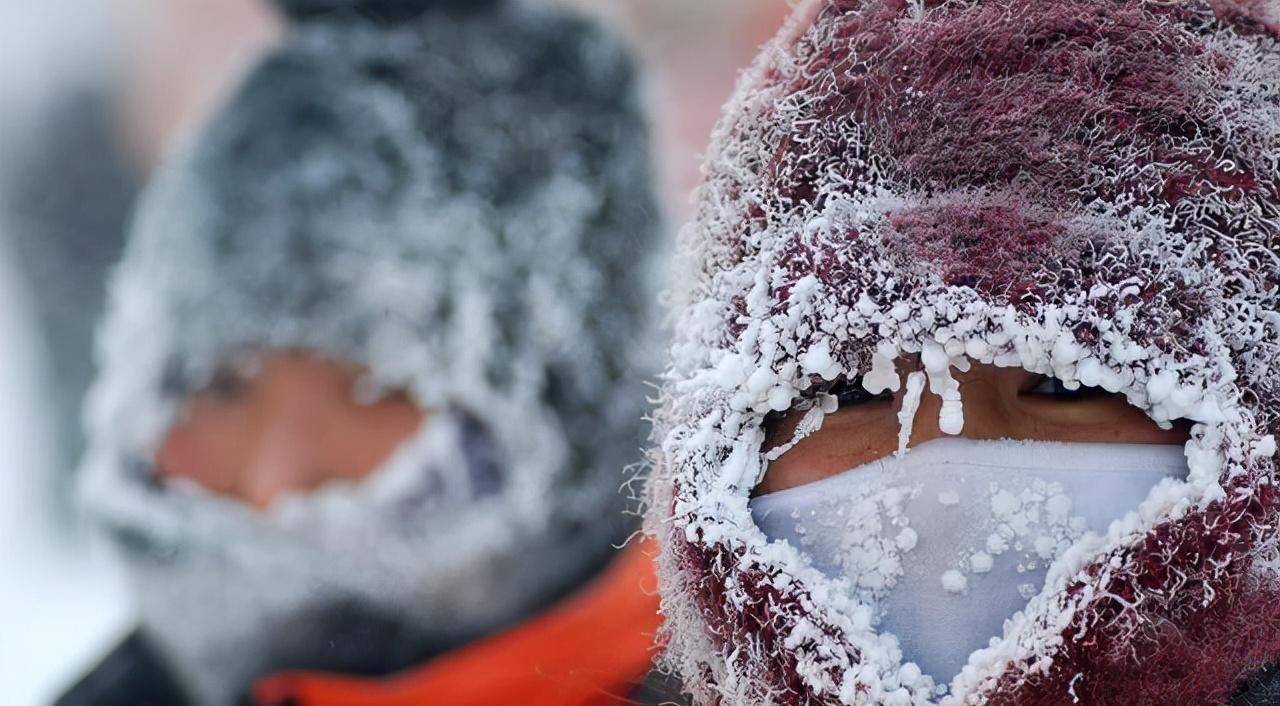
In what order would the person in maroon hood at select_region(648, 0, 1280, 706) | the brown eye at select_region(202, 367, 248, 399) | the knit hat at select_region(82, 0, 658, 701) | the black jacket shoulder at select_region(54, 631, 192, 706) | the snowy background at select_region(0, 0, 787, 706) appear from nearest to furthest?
1. the person in maroon hood at select_region(648, 0, 1280, 706)
2. the snowy background at select_region(0, 0, 787, 706)
3. the knit hat at select_region(82, 0, 658, 701)
4. the brown eye at select_region(202, 367, 248, 399)
5. the black jacket shoulder at select_region(54, 631, 192, 706)

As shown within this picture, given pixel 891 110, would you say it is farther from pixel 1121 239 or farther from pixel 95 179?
pixel 95 179

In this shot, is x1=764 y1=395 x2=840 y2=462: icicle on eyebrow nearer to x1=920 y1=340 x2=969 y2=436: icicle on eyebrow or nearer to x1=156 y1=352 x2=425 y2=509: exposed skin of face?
x1=920 y1=340 x2=969 y2=436: icicle on eyebrow

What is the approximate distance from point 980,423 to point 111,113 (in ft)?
6.28

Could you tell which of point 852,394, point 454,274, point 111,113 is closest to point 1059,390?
point 852,394

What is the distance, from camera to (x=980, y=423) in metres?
0.88

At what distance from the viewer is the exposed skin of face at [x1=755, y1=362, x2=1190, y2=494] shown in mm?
854

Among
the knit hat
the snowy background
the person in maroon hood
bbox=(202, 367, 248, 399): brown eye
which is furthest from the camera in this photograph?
bbox=(202, 367, 248, 399): brown eye

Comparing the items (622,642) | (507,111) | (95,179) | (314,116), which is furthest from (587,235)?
(95,179)

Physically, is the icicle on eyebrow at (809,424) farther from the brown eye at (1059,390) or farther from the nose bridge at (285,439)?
the nose bridge at (285,439)

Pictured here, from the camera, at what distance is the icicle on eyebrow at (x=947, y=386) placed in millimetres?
832

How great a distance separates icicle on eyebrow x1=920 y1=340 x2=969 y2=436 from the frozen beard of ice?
0.13 feet

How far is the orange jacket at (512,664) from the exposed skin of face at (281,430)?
1.24 ft

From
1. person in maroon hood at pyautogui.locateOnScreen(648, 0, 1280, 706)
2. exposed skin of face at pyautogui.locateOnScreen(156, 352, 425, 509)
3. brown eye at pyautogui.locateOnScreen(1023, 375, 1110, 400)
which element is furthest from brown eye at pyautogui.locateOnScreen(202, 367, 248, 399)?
brown eye at pyautogui.locateOnScreen(1023, 375, 1110, 400)

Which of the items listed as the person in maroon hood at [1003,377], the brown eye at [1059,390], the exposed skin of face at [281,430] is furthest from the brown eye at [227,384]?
the brown eye at [1059,390]
